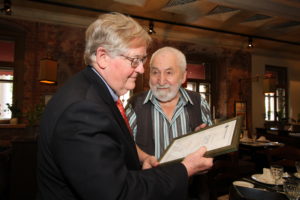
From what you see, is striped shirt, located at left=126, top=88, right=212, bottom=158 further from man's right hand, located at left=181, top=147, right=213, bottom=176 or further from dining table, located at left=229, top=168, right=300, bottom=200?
man's right hand, located at left=181, top=147, right=213, bottom=176

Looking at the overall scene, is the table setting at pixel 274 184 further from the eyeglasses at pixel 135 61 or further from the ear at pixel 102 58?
the ear at pixel 102 58

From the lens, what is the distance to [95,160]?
0.81 meters

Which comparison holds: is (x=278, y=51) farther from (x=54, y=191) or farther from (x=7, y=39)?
(x=54, y=191)

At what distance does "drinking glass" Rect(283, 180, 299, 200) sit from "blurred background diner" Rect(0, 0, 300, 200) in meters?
0.32

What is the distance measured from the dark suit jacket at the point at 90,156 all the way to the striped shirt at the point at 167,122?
0.99 meters

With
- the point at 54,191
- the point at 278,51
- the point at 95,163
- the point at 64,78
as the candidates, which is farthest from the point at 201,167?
the point at 278,51

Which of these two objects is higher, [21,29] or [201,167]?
[21,29]

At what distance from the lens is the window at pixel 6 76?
571 cm

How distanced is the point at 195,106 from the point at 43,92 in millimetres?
4710

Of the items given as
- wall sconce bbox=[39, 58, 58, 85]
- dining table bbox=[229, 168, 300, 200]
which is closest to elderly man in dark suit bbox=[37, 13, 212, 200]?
dining table bbox=[229, 168, 300, 200]

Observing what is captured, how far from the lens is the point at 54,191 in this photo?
0.96m

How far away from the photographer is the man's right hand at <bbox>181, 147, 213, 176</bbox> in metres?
1.03

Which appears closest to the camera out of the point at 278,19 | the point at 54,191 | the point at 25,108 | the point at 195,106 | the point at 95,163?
the point at 95,163

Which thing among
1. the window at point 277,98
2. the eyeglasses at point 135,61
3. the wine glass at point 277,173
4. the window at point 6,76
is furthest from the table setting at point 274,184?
the window at point 277,98
